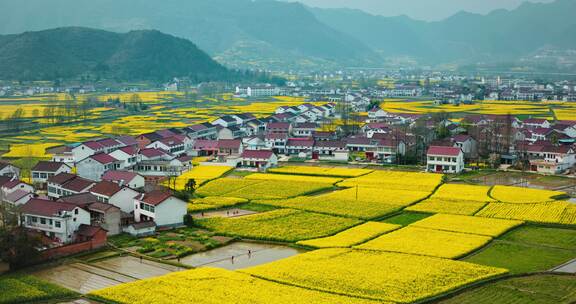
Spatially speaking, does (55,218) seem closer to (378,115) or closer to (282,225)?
(282,225)

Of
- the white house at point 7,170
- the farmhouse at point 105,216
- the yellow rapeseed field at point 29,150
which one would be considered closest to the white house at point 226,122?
the yellow rapeseed field at point 29,150

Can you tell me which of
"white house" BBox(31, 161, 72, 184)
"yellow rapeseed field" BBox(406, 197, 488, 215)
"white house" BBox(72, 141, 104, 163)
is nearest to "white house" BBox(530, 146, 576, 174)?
"yellow rapeseed field" BBox(406, 197, 488, 215)

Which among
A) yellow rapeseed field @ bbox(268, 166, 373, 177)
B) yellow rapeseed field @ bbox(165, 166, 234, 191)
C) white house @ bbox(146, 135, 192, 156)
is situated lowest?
yellow rapeseed field @ bbox(165, 166, 234, 191)

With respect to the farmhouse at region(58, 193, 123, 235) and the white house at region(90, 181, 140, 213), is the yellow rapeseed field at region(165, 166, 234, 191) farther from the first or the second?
the farmhouse at region(58, 193, 123, 235)

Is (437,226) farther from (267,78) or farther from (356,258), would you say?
(267,78)

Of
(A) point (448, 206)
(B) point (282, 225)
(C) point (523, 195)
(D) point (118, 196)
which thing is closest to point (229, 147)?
(D) point (118, 196)

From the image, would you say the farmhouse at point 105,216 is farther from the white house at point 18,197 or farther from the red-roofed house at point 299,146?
the red-roofed house at point 299,146

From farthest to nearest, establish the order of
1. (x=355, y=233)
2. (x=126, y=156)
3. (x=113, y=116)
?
(x=113, y=116) → (x=126, y=156) → (x=355, y=233)
